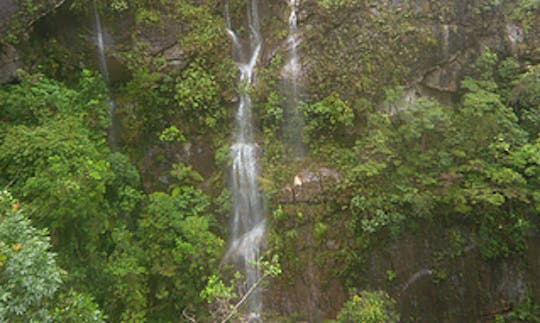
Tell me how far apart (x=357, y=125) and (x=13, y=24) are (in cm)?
821

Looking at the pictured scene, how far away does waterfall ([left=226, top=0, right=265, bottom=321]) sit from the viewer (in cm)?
814

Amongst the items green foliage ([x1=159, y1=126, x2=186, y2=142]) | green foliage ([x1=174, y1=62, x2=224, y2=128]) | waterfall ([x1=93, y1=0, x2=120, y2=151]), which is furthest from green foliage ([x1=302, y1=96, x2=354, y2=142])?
waterfall ([x1=93, y1=0, x2=120, y2=151])

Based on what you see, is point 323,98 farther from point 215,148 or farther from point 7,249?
point 7,249

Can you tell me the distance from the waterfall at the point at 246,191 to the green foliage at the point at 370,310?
2235 mm

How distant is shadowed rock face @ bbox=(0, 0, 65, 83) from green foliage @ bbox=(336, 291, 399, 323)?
28.8 ft

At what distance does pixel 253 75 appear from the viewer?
30.5 ft

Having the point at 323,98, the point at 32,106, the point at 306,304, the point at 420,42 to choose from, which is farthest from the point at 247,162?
the point at 420,42

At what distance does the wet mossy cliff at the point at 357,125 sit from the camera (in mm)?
7383

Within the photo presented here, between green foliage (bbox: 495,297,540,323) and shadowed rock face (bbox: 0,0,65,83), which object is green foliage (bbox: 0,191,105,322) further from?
green foliage (bbox: 495,297,540,323)

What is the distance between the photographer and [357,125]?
8734 mm

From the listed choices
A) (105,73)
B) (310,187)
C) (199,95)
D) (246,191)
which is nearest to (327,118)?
(310,187)

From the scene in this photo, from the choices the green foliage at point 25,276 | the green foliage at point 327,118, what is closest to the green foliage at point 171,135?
the green foliage at point 327,118

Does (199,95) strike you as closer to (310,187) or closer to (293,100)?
(293,100)

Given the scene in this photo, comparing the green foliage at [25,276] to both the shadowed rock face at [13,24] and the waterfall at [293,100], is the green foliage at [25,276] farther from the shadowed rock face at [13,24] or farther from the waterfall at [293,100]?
the waterfall at [293,100]
